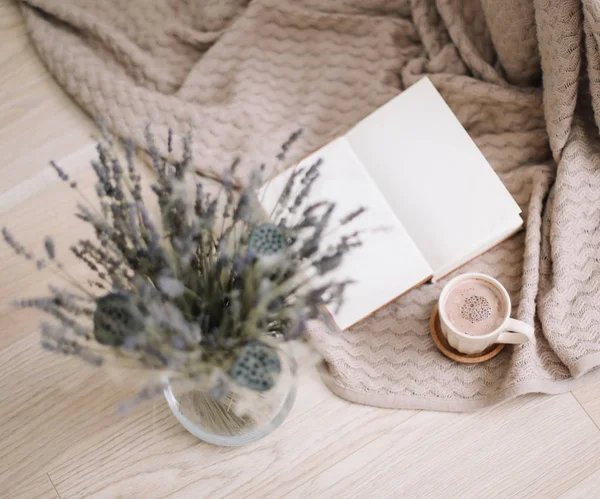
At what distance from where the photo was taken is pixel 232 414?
73 cm

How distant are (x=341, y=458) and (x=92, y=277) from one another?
0.39m

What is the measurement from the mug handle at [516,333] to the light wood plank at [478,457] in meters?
0.09

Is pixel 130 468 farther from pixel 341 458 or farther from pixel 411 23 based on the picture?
pixel 411 23

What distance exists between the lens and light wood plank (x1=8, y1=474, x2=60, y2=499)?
795 mm

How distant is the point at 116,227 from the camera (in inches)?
21.0

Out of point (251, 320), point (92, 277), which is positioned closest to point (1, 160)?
point (92, 277)

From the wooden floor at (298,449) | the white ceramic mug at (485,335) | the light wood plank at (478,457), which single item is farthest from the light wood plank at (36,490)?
the white ceramic mug at (485,335)

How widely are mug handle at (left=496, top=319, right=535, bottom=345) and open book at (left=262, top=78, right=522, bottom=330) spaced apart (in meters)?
0.12

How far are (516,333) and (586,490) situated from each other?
0.66 feet

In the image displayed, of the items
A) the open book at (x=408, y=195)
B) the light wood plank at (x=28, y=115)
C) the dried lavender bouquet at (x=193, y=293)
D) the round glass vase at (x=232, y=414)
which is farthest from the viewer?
the light wood plank at (x=28, y=115)

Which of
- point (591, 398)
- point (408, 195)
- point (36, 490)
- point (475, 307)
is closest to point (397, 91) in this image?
point (408, 195)

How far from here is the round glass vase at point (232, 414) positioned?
73 centimetres

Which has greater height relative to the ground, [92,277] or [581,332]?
[92,277]

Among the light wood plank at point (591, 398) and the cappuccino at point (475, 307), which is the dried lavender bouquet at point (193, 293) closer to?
the cappuccino at point (475, 307)
